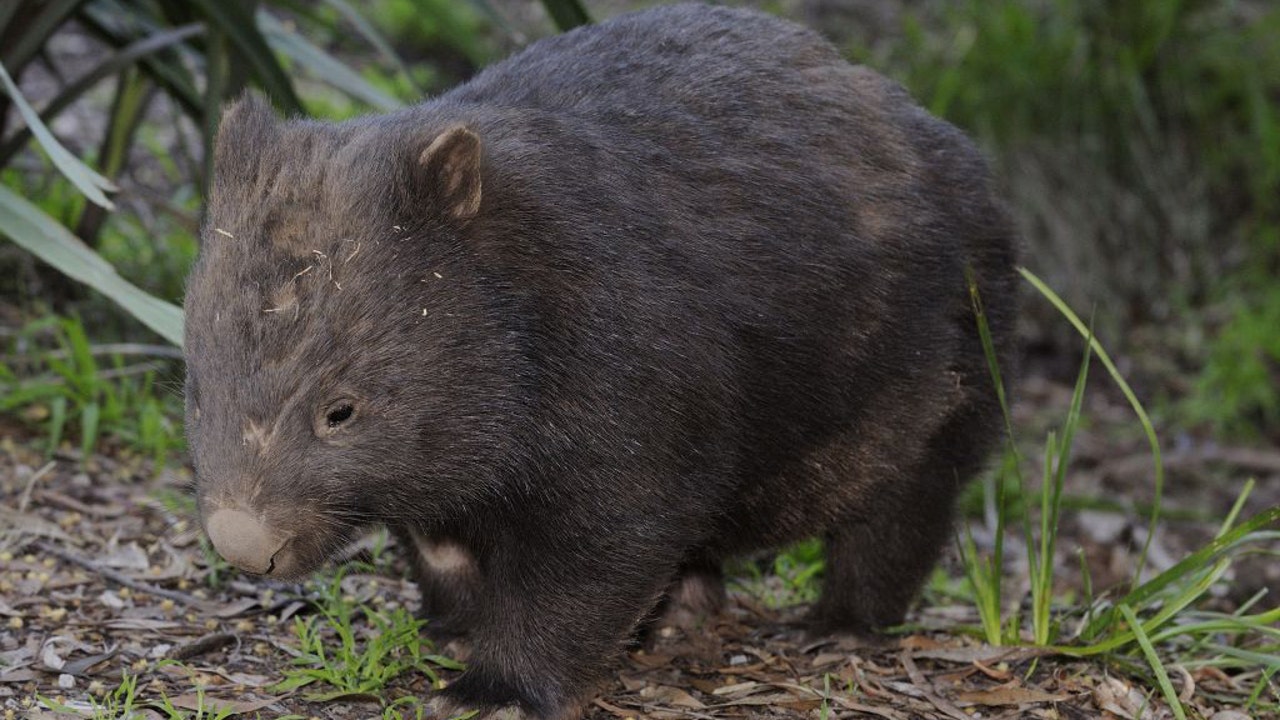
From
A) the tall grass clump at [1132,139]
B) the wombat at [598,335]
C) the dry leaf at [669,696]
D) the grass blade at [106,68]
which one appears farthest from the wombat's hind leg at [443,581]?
the tall grass clump at [1132,139]

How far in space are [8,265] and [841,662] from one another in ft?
10.1

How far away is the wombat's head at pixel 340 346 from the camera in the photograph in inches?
119

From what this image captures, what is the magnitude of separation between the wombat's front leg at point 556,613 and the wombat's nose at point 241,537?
0.59m

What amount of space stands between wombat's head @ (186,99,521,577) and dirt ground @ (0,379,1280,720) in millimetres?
653

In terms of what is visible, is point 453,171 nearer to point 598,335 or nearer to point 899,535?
point 598,335

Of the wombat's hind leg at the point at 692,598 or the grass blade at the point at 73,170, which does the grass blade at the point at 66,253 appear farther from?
the wombat's hind leg at the point at 692,598

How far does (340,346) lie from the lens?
10.0 feet

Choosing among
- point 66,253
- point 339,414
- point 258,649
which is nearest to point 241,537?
point 339,414

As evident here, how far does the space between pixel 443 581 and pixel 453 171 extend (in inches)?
45.7

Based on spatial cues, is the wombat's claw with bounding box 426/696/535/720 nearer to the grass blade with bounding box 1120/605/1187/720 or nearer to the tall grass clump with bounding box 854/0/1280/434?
the grass blade with bounding box 1120/605/1187/720

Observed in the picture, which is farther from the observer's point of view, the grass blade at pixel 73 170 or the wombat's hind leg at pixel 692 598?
the wombat's hind leg at pixel 692 598

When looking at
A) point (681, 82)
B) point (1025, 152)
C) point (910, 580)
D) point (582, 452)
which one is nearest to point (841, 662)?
point (910, 580)

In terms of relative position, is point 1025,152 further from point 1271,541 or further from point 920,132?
point 920,132

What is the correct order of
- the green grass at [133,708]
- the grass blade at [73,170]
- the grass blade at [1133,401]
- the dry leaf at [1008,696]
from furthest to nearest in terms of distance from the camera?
the dry leaf at [1008,696] → the grass blade at [1133,401] → the grass blade at [73,170] → the green grass at [133,708]
